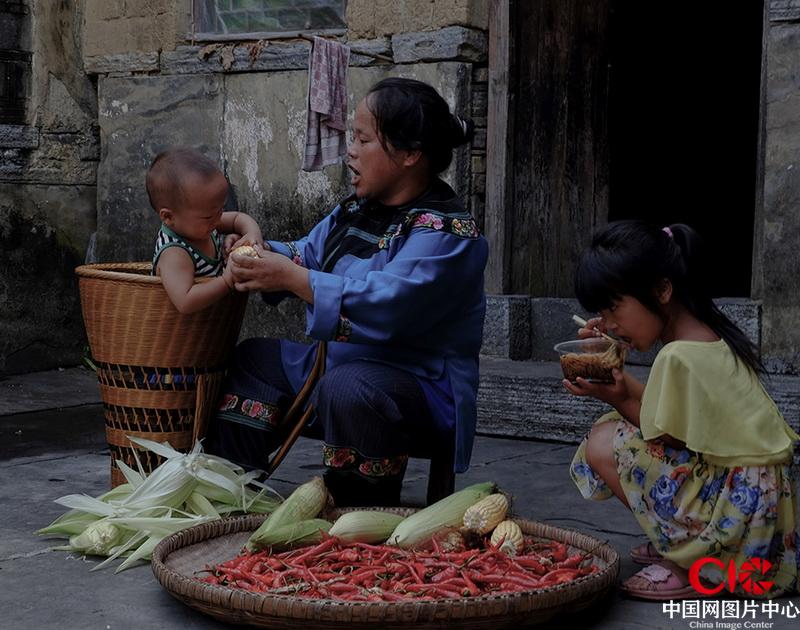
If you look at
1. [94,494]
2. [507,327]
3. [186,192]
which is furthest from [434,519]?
[507,327]

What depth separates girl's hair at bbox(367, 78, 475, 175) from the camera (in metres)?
3.29

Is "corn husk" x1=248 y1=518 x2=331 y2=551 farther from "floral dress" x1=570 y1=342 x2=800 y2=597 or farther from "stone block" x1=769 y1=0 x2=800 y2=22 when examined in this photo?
"stone block" x1=769 y1=0 x2=800 y2=22

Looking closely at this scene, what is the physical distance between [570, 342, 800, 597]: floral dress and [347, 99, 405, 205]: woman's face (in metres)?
0.99

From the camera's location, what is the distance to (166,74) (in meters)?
6.63

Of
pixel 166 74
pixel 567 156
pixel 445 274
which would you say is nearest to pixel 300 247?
pixel 445 274

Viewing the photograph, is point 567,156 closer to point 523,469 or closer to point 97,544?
point 523,469

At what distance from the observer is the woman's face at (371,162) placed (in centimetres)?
331

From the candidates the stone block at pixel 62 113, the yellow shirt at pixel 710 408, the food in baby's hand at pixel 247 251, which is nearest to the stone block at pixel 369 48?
the stone block at pixel 62 113

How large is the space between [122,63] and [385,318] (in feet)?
13.6

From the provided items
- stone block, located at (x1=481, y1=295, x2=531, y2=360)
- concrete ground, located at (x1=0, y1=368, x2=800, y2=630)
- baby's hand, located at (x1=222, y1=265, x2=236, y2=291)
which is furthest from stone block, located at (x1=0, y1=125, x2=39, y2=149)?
baby's hand, located at (x1=222, y1=265, x2=236, y2=291)

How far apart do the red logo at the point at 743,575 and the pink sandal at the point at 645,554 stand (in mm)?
281

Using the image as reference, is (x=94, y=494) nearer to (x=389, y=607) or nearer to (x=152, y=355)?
(x=152, y=355)

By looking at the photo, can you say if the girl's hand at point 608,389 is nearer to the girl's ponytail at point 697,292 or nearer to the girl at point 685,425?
the girl at point 685,425

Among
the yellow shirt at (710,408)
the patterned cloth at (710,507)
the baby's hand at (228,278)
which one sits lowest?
the patterned cloth at (710,507)
